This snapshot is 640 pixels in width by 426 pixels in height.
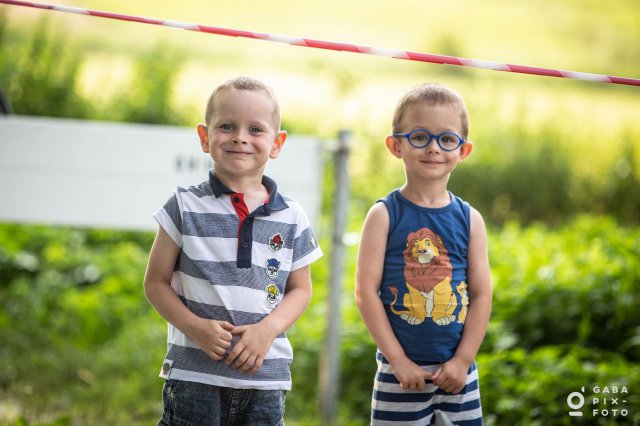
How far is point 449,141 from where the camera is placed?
223cm

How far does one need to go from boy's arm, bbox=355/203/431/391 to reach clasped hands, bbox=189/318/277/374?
295 mm

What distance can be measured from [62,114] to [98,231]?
132cm

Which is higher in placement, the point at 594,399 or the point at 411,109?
the point at 411,109

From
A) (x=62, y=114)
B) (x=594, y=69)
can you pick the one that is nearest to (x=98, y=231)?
(x=62, y=114)

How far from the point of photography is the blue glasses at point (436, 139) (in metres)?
2.21

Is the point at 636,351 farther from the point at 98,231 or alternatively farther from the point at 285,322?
the point at 98,231

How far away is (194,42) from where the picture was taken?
9.40 meters

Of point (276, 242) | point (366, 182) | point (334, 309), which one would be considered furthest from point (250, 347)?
point (366, 182)

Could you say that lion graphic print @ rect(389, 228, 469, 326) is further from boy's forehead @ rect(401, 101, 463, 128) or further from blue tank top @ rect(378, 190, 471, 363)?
boy's forehead @ rect(401, 101, 463, 128)

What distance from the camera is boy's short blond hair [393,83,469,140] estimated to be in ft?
7.33

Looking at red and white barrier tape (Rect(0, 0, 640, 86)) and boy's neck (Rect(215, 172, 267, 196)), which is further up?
red and white barrier tape (Rect(0, 0, 640, 86))

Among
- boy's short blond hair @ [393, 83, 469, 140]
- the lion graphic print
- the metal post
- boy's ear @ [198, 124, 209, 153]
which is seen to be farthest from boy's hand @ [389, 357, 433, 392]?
the metal post

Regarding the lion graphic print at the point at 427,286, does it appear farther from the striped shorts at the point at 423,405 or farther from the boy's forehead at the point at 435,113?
the boy's forehead at the point at 435,113

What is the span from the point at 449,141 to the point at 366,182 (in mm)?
5675
